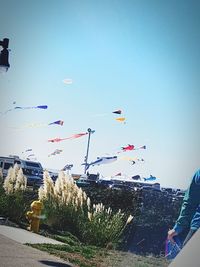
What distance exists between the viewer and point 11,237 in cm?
796

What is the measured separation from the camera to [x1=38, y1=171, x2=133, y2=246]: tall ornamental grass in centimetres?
859

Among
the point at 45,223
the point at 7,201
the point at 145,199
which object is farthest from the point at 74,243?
the point at 7,201

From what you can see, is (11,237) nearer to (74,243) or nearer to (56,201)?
(74,243)

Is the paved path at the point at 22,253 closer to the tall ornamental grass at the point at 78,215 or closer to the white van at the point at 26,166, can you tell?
the tall ornamental grass at the point at 78,215

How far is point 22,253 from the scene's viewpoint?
658cm

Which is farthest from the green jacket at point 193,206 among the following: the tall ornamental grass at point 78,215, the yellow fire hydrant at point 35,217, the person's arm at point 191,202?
the yellow fire hydrant at point 35,217

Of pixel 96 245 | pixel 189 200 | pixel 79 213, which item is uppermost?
pixel 189 200

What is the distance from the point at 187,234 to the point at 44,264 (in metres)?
2.51

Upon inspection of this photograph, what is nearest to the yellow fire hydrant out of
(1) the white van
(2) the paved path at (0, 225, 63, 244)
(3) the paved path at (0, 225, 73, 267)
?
(2) the paved path at (0, 225, 63, 244)

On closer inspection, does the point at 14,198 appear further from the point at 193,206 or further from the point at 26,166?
the point at 26,166

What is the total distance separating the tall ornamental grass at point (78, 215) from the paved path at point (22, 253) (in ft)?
3.16

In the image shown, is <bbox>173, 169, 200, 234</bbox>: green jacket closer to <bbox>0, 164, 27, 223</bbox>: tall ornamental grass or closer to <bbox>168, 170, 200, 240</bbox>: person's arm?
<bbox>168, 170, 200, 240</bbox>: person's arm

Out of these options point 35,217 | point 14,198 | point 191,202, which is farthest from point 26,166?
point 191,202

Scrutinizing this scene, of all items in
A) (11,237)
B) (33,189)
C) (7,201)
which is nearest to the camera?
(11,237)
